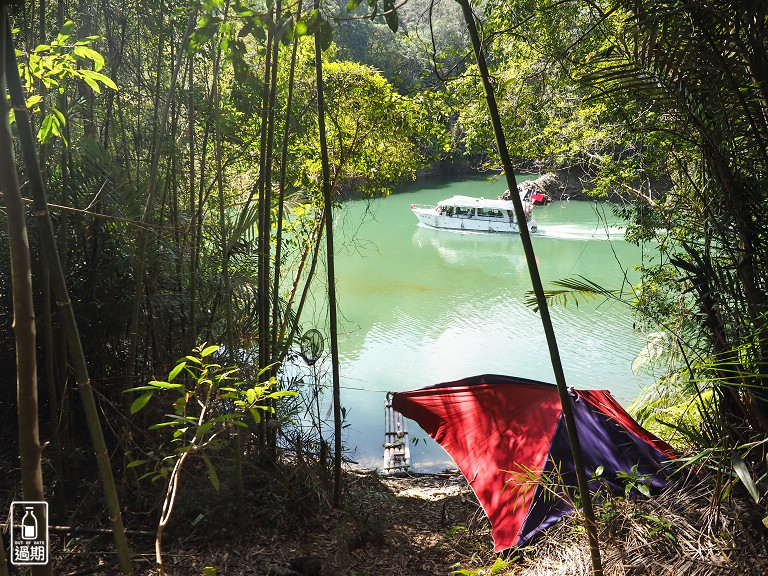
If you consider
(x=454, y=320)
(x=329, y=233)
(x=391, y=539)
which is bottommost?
(x=391, y=539)

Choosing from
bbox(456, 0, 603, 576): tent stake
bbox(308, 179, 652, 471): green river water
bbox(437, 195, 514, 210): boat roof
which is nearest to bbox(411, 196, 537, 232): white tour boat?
bbox(437, 195, 514, 210): boat roof

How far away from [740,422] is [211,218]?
3030mm

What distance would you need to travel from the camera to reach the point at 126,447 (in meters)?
A: 2.91

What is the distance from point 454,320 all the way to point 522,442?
7.03 m

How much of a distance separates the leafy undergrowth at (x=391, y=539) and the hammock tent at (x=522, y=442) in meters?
0.23

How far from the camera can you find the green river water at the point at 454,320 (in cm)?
732

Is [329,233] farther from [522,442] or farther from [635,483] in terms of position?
[635,483]

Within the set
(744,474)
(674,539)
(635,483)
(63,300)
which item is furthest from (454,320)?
(63,300)

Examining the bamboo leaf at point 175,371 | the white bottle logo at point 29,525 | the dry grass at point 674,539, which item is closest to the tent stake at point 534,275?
the dry grass at point 674,539

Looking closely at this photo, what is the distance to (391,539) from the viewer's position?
3451mm

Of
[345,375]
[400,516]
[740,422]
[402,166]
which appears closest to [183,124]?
[402,166]

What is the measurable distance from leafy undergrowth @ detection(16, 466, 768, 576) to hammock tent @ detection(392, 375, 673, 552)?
23 centimetres

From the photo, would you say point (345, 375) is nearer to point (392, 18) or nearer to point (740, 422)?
point (740, 422)

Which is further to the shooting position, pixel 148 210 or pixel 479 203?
pixel 479 203
